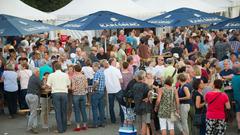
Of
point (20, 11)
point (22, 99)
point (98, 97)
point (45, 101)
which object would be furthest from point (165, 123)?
point (20, 11)

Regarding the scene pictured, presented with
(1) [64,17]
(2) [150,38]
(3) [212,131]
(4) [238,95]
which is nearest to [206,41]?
(2) [150,38]

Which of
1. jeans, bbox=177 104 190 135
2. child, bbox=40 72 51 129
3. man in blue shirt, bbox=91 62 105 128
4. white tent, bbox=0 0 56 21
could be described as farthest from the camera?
white tent, bbox=0 0 56 21

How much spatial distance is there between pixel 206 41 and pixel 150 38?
3250 mm

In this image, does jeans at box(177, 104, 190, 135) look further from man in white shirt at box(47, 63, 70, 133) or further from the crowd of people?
man in white shirt at box(47, 63, 70, 133)

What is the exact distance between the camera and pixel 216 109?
1170 centimetres

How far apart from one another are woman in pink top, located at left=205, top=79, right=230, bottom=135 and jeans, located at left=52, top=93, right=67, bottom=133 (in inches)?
170

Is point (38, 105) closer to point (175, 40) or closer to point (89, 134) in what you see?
point (89, 134)

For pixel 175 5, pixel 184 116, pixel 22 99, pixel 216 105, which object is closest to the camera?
pixel 216 105

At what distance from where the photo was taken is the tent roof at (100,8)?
2327 cm

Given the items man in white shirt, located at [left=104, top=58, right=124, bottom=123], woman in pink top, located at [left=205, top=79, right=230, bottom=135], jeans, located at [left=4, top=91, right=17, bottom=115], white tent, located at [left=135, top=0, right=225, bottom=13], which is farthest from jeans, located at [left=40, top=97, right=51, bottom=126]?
white tent, located at [left=135, top=0, right=225, bottom=13]

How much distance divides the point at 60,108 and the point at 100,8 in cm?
959

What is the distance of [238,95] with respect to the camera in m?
13.6

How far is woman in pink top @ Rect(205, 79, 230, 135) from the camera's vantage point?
11.6 m

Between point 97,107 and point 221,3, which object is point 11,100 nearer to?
point 97,107
